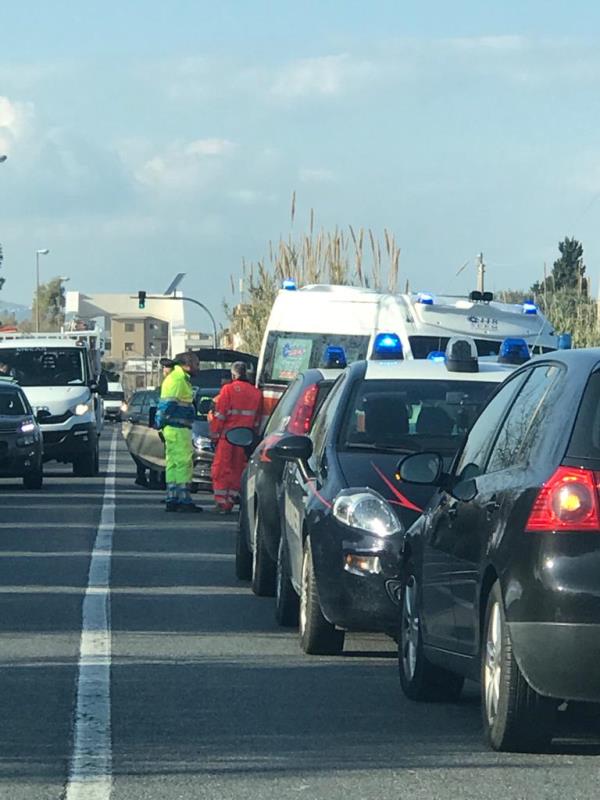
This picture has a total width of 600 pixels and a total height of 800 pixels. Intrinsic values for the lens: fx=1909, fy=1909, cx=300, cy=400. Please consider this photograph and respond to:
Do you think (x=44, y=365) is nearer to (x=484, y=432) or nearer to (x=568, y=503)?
(x=484, y=432)

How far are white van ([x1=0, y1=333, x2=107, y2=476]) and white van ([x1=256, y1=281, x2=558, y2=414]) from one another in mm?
7052

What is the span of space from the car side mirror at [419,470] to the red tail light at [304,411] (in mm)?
3998

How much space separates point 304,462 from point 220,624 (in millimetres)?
1193

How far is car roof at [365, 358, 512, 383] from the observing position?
439 inches

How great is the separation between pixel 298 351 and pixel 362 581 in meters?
14.2

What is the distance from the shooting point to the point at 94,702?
854 cm

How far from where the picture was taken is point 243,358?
2692 cm

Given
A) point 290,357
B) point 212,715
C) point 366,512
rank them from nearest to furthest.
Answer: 1. point 212,715
2. point 366,512
3. point 290,357

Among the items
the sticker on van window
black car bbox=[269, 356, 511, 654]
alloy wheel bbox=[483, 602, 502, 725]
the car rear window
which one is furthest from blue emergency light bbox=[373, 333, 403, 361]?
the sticker on van window

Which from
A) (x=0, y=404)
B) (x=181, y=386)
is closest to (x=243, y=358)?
(x=0, y=404)

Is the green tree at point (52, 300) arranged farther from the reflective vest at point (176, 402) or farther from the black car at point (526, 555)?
the black car at point (526, 555)

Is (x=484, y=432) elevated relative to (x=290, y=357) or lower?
elevated

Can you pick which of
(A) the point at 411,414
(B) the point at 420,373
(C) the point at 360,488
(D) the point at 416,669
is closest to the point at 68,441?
(B) the point at 420,373

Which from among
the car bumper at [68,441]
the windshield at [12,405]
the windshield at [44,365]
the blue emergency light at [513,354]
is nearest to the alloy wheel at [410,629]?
the blue emergency light at [513,354]
